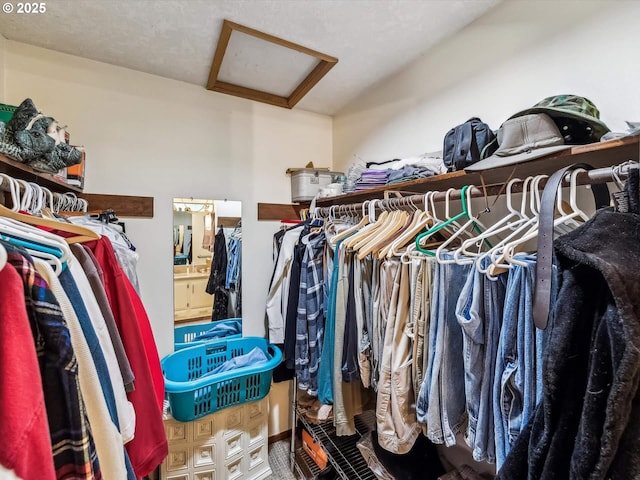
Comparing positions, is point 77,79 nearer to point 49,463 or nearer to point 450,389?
point 49,463

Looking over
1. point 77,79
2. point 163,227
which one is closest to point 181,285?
point 163,227

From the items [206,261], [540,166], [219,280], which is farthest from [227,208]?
[540,166]

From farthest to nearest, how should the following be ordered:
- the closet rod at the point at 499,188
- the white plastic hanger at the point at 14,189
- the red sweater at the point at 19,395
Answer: the white plastic hanger at the point at 14,189 < the closet rod at the point at 499,188 < the red sweater at the point at 19,395

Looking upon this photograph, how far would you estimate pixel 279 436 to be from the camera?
204cm

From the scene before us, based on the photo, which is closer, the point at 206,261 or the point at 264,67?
the point at 264,67

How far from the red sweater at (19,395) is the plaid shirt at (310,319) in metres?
1.14

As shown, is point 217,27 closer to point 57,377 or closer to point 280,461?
point 57,377

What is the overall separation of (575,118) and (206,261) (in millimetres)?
1853

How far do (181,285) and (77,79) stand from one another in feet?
4.09

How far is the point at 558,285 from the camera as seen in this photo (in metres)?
0.53

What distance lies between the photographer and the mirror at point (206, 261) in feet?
5.76

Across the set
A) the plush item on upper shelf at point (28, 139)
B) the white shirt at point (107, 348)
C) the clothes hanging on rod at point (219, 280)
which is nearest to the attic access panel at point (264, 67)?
the plush item on upper shelf at point (28, 139)

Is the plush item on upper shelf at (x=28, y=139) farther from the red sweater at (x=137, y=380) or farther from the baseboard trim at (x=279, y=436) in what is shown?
the baseboard trim at (x=279, y=436)

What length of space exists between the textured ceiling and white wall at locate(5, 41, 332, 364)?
13cm
